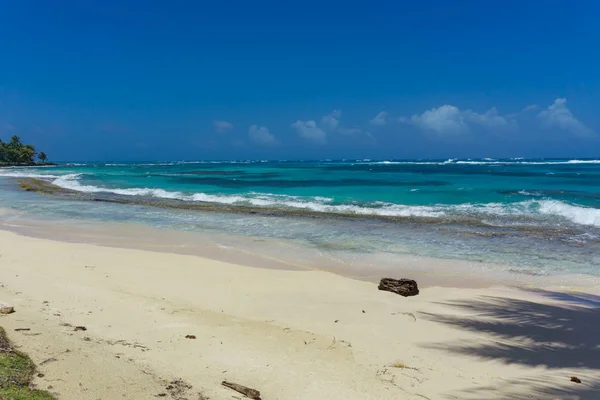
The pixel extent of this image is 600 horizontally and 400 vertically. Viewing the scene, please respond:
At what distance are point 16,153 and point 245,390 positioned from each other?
96.1 m

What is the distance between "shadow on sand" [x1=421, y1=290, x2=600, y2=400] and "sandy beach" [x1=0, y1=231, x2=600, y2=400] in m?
0.02

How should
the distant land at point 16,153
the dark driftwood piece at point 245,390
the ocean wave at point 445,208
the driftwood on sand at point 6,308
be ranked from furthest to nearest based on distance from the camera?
the distant land at point 16,153 < the ocean wave at point 445,208 < the driftwood on sand at point 6,308 < the dark driftwood piece at point 245,390

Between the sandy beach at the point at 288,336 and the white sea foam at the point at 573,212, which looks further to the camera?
the white sea foam at the point at 573,212

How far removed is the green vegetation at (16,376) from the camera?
278 cm

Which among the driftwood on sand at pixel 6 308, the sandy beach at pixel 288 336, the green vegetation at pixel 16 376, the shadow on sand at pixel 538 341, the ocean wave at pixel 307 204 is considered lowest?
the shadow on sand at pixel 538 341

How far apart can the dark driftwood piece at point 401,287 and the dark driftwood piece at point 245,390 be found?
12.4 ft

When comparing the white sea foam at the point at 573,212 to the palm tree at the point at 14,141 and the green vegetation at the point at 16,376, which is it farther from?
the palm tree at the point at 14,141

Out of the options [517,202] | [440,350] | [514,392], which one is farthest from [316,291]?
[517,202]

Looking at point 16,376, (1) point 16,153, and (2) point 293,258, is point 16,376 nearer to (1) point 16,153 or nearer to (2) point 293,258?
(2) point 293,258

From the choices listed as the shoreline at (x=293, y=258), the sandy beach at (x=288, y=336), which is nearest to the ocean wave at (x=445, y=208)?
the shoreline at (x=293, y=258)

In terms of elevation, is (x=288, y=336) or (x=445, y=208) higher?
(x=445, y=208)

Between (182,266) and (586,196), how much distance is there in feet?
77.3

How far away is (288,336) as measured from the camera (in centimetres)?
486

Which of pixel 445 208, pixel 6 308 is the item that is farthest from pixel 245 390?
pixel 445 208
